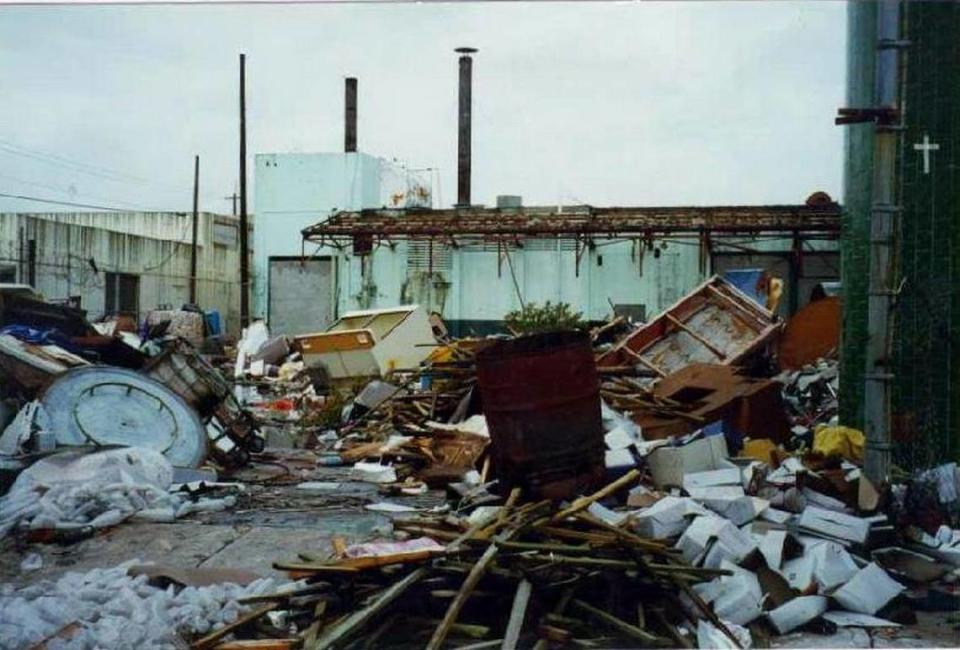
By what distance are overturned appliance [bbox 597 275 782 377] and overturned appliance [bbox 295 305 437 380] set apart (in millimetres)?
4880

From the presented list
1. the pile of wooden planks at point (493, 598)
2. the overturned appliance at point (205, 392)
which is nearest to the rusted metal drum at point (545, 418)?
the pile of wooden planks at point (493, 598)

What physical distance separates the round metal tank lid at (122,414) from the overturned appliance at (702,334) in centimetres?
540

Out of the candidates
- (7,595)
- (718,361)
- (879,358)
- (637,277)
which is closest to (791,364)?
(718,361)

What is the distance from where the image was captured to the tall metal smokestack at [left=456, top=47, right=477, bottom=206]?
33.9 m

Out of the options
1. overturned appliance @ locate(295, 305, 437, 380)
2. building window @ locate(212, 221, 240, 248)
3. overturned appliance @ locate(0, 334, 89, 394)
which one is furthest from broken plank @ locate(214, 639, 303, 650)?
building window @ locate(212, 221, 240, 248)

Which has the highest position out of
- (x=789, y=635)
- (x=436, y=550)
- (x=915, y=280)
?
(x=915, y=280)

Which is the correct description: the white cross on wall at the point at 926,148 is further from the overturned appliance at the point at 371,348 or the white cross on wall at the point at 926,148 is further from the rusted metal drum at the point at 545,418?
the overturned appliance at the point at 371,348

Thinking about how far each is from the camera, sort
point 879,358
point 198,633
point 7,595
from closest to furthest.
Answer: point 198,633 → point 7,595 → point 879,358

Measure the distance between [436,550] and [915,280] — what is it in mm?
4903

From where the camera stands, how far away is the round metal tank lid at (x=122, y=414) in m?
8.59

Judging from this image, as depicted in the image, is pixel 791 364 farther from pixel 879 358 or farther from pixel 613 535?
pixel 613 535

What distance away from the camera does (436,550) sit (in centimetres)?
524

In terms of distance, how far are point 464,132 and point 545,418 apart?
2797 centimetres

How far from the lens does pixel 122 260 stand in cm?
3300
